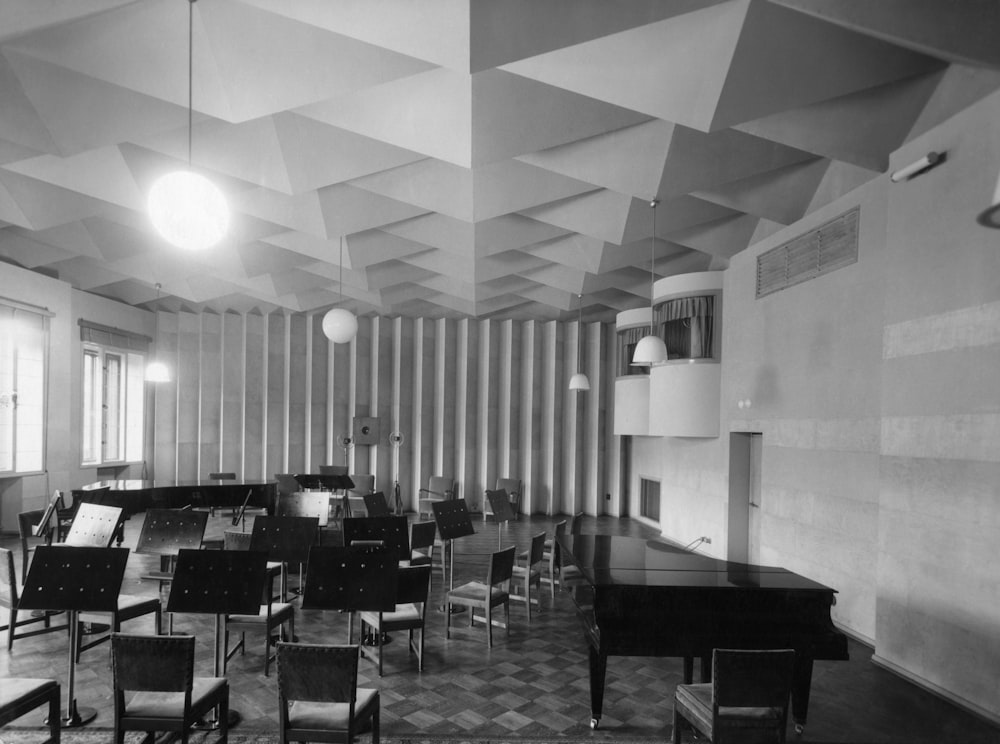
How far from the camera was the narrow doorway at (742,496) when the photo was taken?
8.35 m

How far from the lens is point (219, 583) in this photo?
405 centimetres

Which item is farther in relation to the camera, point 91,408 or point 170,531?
point 91,408

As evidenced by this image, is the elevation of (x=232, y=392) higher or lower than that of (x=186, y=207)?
lower

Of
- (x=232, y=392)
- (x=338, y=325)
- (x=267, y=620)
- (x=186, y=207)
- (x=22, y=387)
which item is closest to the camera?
(x=186, y=207)

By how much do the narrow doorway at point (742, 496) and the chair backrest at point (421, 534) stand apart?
409 cm

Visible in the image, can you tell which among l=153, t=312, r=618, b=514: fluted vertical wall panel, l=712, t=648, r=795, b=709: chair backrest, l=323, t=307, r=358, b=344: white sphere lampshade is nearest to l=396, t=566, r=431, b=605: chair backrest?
l=712, t=648, r=795, b=709: chair backrest

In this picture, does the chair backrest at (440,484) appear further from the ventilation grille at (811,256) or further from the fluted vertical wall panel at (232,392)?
the ventilation grille at (811,256)

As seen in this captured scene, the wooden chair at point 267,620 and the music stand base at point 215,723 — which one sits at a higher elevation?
the wooden chair at point 267,620

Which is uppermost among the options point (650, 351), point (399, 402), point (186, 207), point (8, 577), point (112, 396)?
point (186, 207)

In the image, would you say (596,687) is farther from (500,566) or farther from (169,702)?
(169,702)

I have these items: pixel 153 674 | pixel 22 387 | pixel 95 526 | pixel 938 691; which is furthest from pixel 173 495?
pixel 938 691

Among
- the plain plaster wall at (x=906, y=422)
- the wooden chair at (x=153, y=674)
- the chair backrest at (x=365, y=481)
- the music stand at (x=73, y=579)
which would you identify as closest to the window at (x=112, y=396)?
the chair backrest at (x=365, y=481)

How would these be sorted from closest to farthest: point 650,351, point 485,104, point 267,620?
point 267,620, point 485,104, point 650,351

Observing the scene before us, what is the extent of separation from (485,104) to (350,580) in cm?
377
